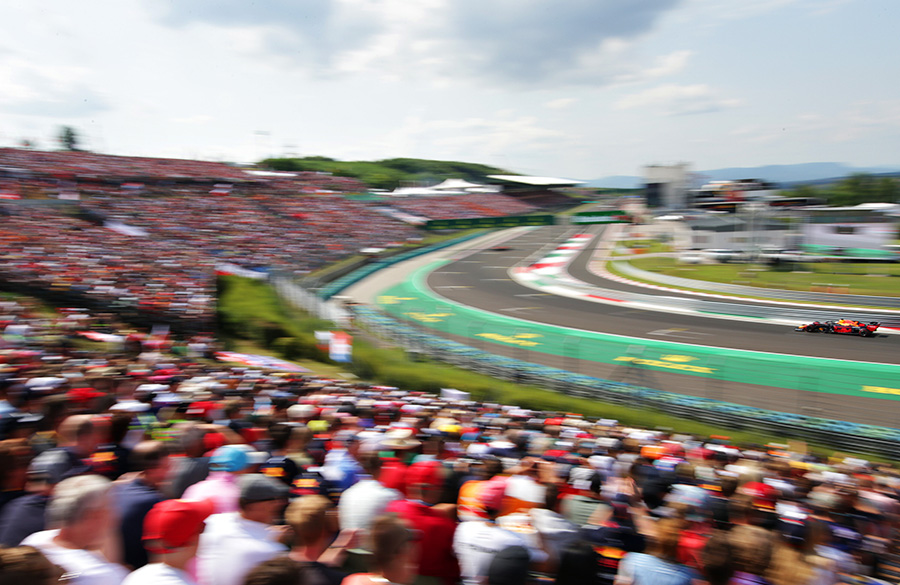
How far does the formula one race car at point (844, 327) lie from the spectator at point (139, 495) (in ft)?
64.5

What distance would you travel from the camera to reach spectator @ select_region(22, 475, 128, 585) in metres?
2.64

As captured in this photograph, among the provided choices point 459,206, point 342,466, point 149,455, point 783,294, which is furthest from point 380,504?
point 459,206

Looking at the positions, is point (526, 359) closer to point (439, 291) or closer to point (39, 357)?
point (39, 357)

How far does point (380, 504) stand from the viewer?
146 inches

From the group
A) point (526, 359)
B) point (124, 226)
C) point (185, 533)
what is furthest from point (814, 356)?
point (124, 226)

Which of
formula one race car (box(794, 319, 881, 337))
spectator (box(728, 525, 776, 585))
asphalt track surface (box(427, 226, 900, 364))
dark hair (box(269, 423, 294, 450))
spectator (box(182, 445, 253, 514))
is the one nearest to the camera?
spectator (box(728, 525, 776, 585))

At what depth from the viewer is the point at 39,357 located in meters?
9.97

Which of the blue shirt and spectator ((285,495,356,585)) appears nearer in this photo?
spectator ((285,495,356,585))

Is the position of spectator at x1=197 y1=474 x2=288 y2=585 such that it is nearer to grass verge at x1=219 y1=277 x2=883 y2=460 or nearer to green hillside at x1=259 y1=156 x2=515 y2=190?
grass verge at x1=219 y1=277 x2=883 y2=460

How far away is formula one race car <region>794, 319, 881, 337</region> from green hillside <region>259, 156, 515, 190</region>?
84.4m

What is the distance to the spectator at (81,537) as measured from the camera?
2645 mm

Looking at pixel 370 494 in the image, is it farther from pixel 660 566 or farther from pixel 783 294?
pixel 783 294

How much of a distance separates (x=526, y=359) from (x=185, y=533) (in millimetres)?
13170

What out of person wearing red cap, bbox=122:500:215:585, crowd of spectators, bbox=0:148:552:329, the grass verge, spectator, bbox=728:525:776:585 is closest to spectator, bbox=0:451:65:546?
person wearing red cap, bbox=122:500:215:585
